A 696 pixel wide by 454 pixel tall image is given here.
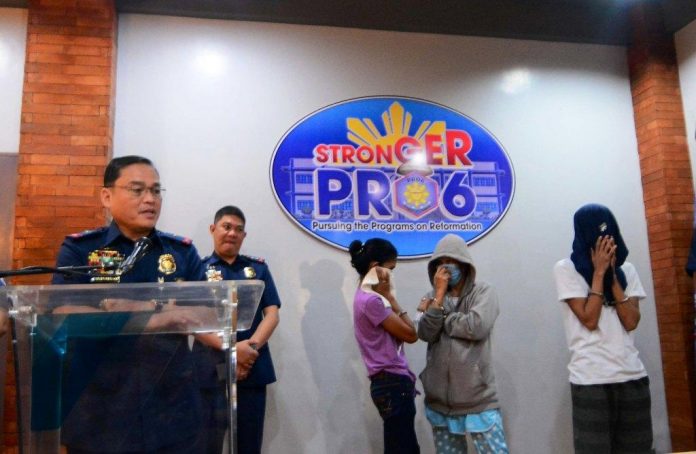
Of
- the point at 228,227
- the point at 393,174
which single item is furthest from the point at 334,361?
the point at 393,174

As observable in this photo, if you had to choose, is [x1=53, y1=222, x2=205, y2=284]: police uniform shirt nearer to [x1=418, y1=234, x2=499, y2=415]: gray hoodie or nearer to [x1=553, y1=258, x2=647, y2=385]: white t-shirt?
[x1=418, y1=234, x2=499, y2=415]: gray hoodie

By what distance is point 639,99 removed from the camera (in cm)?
390

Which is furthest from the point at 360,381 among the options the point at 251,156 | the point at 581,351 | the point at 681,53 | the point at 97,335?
the point at 681,53

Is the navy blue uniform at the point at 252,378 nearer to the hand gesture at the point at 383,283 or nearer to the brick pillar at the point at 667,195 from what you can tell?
the hand gesture at the point at 383,283

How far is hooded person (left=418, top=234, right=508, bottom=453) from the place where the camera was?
2.60m

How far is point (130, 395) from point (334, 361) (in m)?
2.38

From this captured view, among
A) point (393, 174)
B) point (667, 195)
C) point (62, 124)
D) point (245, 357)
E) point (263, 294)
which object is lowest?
point (245, 357)

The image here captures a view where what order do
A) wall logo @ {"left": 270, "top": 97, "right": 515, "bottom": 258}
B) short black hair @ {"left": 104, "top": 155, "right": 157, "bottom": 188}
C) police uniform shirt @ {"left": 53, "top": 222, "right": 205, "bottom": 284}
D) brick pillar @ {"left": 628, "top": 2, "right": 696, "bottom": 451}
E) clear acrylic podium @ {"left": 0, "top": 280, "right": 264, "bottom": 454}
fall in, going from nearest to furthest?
1. clear acrylic podium @ {"left": 0, "top": 280, "right": 264, "bottom": 454}
2. police uniform shirt @ {"left": 53, "top": 222, "right": 205, "bottom": 284}
3. short black hair @ {"left": 104, "top": 155, "right": 157, "bottom": 188}
4. wall logo @ {"left": 270, "top": 97, "right": 515, "bottom": 258}
5. brick pillar @ {"left": 628, "top": 2, "right": 696, "bottom": 451}

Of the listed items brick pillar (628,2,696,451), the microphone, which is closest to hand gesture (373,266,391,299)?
the microphone

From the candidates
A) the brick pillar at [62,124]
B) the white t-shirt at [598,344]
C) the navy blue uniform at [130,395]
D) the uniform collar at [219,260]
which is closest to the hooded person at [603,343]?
the white t-shirt at [598,344]

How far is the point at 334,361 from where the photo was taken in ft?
10.8

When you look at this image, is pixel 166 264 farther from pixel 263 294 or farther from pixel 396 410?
pixel 396 410

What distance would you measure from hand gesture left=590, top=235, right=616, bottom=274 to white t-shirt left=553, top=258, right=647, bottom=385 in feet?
0.32

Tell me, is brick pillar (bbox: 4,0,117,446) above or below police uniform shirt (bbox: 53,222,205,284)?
above
